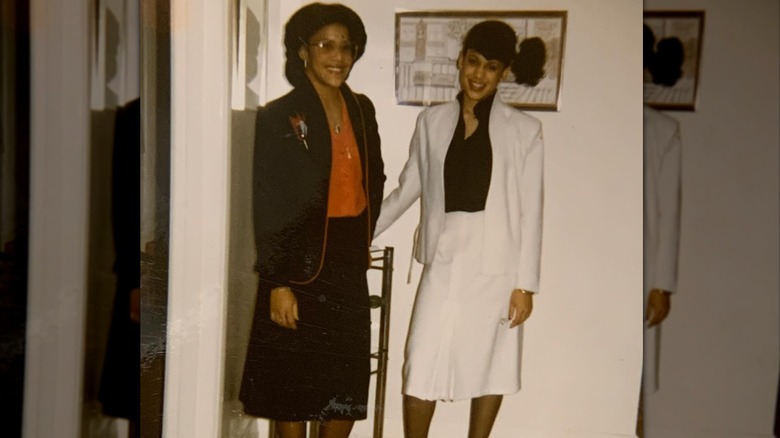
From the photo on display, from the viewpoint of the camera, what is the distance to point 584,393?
94cm

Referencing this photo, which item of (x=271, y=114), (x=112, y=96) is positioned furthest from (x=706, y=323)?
(x=112, y=96)

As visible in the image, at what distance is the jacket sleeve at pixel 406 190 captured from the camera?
0.94 m

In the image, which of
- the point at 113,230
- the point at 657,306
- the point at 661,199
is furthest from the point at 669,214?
the point at 113,230

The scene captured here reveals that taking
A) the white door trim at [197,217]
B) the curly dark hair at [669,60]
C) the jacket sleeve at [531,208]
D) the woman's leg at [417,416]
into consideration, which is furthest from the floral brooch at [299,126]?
the curly dark hair at [669,60]

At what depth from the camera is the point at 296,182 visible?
3.14ft

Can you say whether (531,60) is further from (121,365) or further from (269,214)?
(121,365)

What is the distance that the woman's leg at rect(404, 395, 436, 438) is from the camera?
96cm

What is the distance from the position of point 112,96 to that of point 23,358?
18.9 inches

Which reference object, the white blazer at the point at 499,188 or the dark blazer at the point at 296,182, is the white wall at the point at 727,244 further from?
the dark blazer at the point at 296,182

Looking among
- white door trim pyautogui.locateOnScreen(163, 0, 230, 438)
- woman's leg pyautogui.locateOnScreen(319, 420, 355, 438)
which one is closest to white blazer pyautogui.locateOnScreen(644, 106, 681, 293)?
woman's leg pyautogui.locateOnScreen(319, 420, 355, 438)

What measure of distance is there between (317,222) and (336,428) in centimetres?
33

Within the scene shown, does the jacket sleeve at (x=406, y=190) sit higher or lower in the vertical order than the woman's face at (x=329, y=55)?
lower

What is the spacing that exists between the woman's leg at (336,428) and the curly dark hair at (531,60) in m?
0.60

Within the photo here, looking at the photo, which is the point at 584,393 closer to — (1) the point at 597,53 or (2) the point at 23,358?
(1) the point at 597,53
